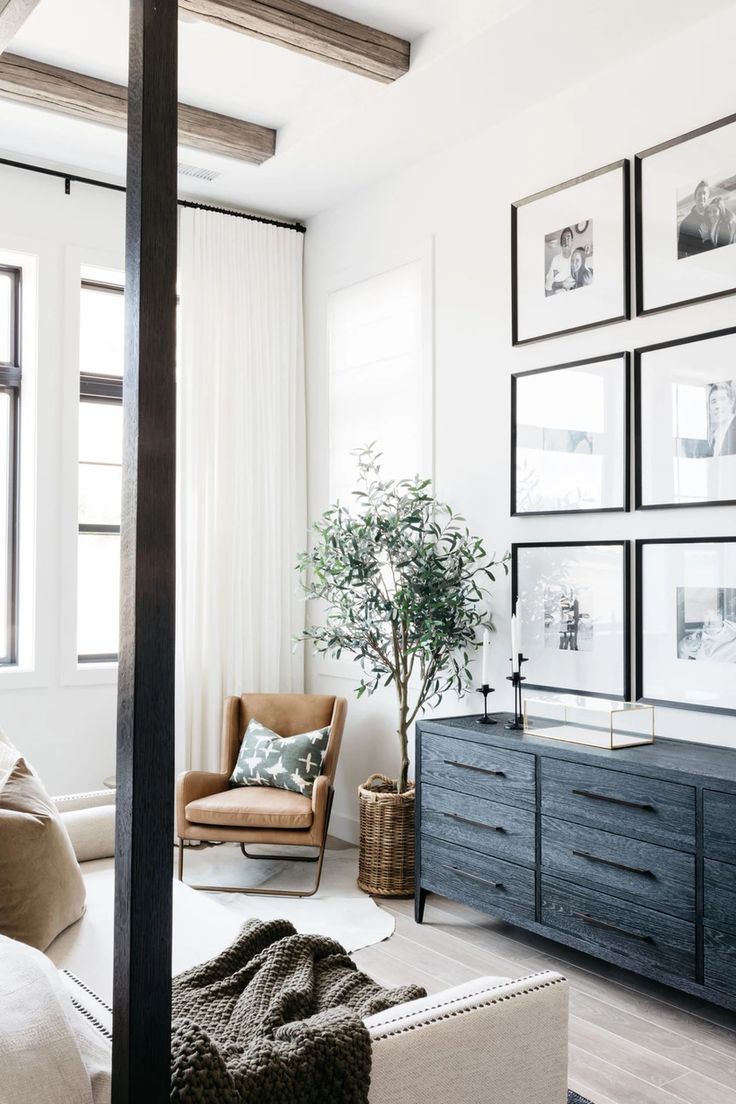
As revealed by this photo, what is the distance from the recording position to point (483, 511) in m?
3.87

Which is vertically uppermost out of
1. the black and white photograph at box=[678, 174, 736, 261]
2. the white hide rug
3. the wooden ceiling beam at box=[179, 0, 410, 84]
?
the wooden ceiling beam at box=[179, 0, 410, 84]

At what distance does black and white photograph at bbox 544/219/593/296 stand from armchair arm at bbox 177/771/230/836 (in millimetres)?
2318

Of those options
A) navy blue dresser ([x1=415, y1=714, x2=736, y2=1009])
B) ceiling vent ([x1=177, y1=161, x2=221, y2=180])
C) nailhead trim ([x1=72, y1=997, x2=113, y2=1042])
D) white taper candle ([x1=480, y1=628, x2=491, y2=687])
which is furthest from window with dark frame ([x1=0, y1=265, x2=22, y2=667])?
nailhead trim ([x1=72, y1=997, x2=113, y2=1042])

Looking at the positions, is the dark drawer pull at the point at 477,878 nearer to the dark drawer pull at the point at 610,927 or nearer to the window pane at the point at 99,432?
the dark drawer pull at the point at 610,927

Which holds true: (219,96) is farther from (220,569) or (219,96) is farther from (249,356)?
(220,569)

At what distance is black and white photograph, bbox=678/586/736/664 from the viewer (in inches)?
116

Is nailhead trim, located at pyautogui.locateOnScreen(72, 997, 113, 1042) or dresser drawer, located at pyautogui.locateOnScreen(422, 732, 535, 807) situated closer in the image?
nailhead trim, located at pyautogui.locateOnScreen(72, 997, 113, 1042)

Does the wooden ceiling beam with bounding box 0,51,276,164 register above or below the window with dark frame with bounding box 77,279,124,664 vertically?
above

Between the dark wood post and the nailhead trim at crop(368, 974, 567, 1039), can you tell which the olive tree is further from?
the dark wood post

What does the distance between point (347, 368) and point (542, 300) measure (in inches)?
50.1

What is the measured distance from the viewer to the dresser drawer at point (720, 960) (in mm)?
2486

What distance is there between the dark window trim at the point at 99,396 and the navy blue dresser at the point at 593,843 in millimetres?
1750

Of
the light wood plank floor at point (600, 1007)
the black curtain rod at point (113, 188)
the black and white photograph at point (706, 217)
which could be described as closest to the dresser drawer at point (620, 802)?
the light wood plank floor at point (600, 1007)

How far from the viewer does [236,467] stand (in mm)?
4680
